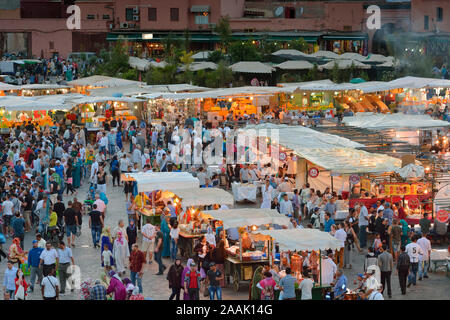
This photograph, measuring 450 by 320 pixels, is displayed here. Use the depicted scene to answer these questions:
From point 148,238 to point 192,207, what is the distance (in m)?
1.72

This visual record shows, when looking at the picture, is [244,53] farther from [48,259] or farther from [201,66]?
[48,259]

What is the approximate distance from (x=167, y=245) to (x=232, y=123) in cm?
1516

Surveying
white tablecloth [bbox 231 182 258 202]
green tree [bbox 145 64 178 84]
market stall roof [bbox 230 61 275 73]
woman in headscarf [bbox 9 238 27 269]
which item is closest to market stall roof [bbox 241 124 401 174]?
white tablecloth [bbox 231 182 258 202]

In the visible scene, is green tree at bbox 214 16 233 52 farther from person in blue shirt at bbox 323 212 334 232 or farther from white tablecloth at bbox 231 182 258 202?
person in blue shirt at bbox 323 212 334 232

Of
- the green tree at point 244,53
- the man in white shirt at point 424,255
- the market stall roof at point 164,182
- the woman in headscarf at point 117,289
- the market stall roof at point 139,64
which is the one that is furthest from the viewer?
the green tree at point 244,53

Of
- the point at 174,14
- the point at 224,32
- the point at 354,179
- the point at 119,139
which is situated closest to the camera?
the point at 354,179

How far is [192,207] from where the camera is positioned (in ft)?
63.2

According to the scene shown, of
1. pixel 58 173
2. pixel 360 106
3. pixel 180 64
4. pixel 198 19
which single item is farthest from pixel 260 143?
pixel 198 19

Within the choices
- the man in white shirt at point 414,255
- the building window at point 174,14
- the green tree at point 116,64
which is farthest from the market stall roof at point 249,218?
the building window at point 174,14

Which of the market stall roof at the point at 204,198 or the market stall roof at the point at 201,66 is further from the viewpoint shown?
the market stall roof at the point at 201,66

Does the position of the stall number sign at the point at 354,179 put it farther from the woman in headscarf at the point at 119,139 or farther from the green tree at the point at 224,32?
the green tree at the point at 224,32

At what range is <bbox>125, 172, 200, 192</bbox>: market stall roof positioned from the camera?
19688mm

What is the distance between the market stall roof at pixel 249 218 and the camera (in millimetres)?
16562

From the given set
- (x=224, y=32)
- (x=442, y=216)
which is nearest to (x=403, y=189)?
(x=442, y=216)
